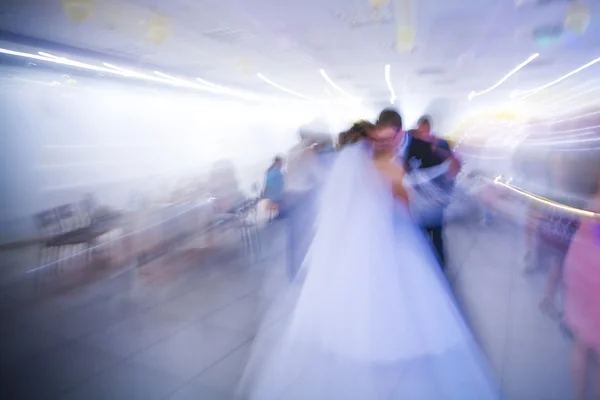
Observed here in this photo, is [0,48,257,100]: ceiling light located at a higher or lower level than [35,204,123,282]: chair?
higher

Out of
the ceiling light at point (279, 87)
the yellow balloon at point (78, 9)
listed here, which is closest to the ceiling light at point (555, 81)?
the ceiling light at point (279, 87)

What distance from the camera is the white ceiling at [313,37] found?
4176mm

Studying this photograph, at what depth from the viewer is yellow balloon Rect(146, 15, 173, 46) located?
4586 millimetres

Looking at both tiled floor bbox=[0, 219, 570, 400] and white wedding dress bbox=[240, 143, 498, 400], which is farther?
tiled floor bbox=[0, 219, 570, 400]

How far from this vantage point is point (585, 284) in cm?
166

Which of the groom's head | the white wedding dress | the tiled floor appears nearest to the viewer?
the white wedding dress

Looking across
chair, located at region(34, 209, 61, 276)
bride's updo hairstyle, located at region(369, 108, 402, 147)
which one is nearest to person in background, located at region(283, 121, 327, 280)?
bride's updo hairstyle, located at region(369, 108, 402, 147)

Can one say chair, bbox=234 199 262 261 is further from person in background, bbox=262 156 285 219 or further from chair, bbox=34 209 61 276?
chair, bbox=34 209 61 276

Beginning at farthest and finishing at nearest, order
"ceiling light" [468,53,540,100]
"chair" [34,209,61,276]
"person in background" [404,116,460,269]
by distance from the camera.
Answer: "ceiling light" [468,53,540,100] → "chair" [34,209,61,276] → "person in background" [404,116,460,269]

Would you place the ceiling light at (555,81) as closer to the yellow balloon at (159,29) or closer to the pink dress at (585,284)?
the pink dress at (585,284)

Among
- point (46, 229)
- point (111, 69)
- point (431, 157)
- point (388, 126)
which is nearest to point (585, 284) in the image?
point (388, 126)

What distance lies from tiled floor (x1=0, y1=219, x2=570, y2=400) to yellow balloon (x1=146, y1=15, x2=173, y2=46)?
118 inches

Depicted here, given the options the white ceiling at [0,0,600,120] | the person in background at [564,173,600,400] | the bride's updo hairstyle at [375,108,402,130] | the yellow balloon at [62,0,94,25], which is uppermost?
the yellow balloon at [62,0,94,25]

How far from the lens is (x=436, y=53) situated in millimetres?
6496
